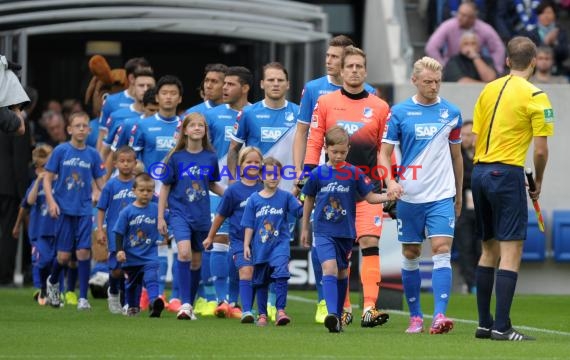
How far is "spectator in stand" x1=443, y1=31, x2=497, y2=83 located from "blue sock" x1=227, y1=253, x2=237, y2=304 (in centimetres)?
725

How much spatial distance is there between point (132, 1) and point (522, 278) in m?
6.21

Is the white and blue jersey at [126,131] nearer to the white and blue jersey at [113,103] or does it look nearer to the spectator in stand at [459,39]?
Result: the white and blue jersey at [113,103]

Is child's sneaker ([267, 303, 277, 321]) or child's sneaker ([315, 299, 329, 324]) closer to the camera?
child's sneaker ([315, 299, 329, 324])

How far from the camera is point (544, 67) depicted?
21.2m

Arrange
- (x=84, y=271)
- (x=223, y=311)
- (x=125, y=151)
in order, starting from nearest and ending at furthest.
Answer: (x=223, y=311) → (x=125, y=151) → (x=84, y=271)

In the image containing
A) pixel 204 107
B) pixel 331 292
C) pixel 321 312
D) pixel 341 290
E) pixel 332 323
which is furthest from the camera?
pixel 204 107

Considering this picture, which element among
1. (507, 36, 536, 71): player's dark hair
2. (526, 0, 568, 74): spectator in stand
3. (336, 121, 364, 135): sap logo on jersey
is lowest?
(336, 121, 364, 135): sap logo on jersey

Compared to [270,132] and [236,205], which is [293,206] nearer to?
[236,205]

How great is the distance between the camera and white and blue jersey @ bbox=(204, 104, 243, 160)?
15305mm

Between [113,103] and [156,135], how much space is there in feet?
6.42

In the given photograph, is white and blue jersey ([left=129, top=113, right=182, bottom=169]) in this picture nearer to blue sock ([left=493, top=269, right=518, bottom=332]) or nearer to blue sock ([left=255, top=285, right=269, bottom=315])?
blue sock ([left=255, top=285, right=269, bottom=315])

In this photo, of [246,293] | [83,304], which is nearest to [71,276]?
[83,304]

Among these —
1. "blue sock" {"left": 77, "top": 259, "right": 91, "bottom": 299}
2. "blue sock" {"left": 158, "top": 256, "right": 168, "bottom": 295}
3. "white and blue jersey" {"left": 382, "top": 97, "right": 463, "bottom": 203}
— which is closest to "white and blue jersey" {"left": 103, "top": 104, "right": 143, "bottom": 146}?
"blue sock" {"left": 77, "top": 259, "right": 91, "bottom": 299}

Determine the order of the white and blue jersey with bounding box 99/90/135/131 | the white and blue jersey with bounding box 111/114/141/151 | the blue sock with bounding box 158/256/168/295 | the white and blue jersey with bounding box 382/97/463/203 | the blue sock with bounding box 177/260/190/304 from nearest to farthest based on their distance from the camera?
the white and blue jersey with bounding box 382/97/463/203 < the blue sock with bounding box 177/260/190/304 < the blue sock with bounding box 158/256/168/295 < the white and blue jersey with bounding box 111/114/141/151 < the white and blue jersey with bounding box 99/90/135/131
